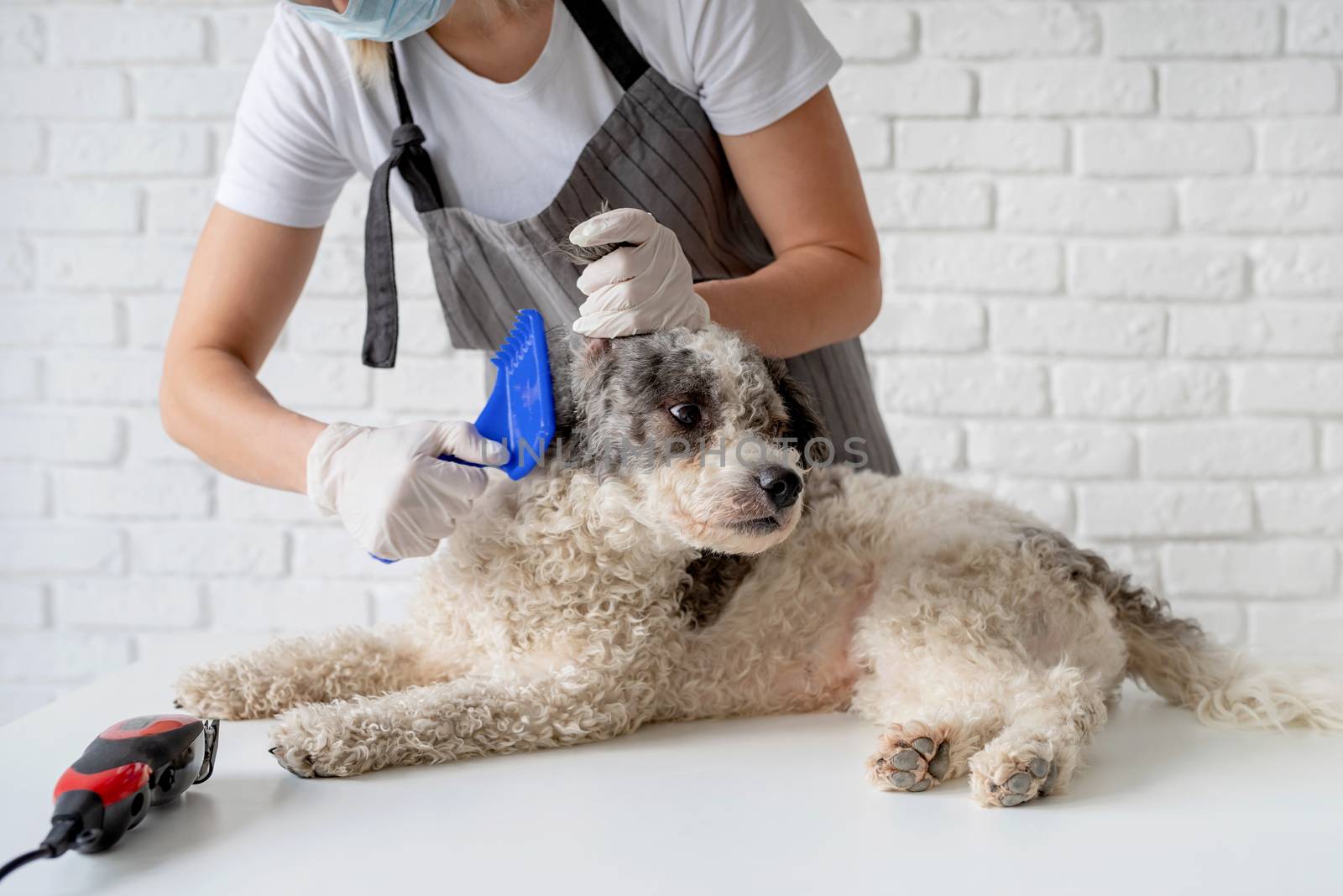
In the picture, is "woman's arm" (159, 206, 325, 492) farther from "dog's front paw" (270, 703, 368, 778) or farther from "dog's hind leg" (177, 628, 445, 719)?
"dog's front paw" (270, 703, 368, 778)

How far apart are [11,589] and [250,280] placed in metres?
1.45

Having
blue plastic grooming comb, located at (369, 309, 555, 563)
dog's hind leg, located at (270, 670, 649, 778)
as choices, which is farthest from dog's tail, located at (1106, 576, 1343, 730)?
blue plastic grooming comb, located at (369, 309, 555, 563)

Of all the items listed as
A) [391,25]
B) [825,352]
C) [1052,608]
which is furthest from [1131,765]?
[391,25]

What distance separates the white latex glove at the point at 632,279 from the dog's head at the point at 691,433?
2 centimetres

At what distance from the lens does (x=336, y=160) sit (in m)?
1.60

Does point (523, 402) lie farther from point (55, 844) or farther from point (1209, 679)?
point (1209, 679)

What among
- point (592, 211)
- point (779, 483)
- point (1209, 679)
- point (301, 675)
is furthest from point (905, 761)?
point (592, 211)

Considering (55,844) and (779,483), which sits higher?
(779,483)

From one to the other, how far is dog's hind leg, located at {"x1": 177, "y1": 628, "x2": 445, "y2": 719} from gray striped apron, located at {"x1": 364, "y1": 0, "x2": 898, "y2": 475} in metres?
0.40

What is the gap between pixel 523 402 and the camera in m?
1.19

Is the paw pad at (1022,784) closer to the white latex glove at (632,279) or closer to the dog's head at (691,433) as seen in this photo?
the dog's head at (691,433)

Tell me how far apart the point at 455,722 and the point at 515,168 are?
793 mm

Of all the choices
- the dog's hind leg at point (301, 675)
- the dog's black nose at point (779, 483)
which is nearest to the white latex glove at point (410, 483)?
the dog's hind leg at point (301, 675)

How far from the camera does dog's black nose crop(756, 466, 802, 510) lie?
3.58ft
